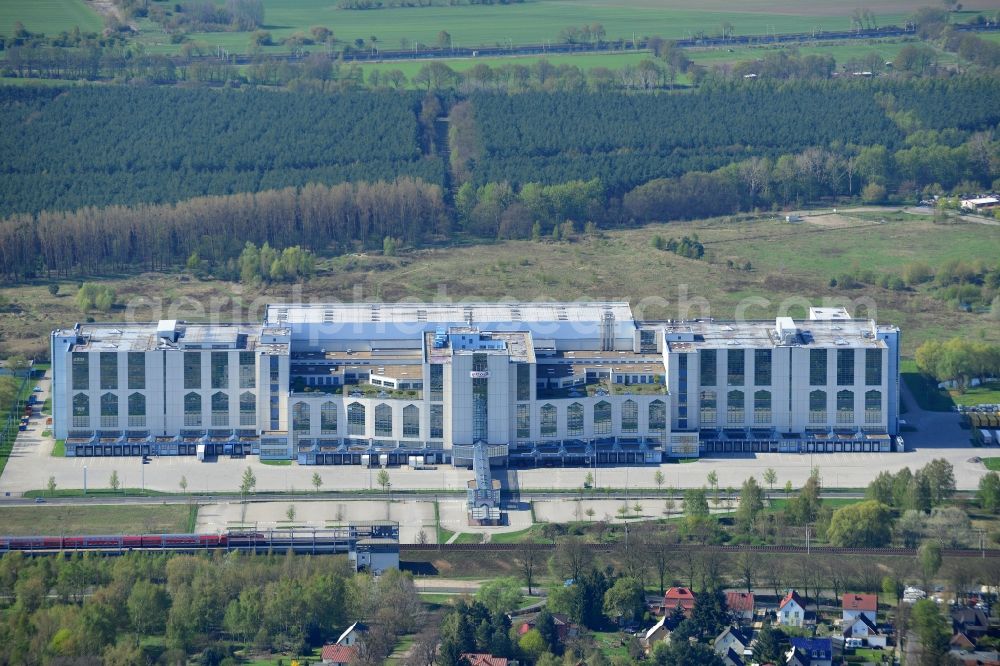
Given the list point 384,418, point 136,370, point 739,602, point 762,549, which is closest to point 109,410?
point 136,370

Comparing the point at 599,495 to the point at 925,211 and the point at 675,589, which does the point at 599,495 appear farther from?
the point at 925,211

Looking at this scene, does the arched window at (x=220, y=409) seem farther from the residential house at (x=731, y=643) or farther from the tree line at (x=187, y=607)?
the residential house at (x=731, y=643)

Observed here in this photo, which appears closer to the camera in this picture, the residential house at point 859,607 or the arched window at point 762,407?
the residential house at point 859,607

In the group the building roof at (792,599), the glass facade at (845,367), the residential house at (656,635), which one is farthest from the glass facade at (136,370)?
the building roof at (792,599)

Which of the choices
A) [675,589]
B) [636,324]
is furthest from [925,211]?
[675,589]

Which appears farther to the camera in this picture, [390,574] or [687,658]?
[390,574]

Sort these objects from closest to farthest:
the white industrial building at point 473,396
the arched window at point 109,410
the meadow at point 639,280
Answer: the white industrial building at point 473,396 → the arched window at point 109,410 → the meadow at point 639,280

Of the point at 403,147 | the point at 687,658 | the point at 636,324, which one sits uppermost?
the point at 403,147
